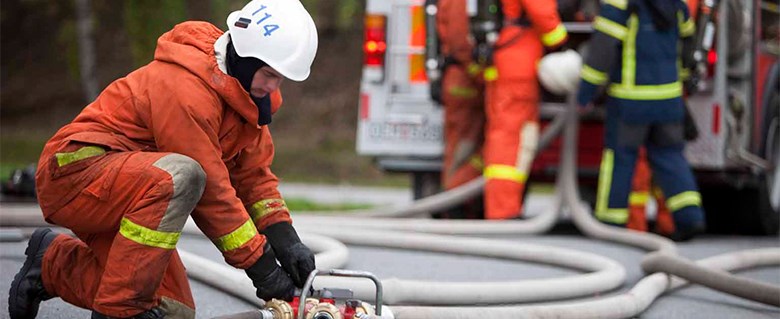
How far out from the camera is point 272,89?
379 centimetres

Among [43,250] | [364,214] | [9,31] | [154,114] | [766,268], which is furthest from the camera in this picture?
[9,31]

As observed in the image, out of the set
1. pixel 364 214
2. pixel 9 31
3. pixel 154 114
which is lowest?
pixel 9 31

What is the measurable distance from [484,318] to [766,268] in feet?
10.0

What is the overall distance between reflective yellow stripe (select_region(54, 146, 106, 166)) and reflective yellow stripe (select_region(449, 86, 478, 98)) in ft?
16.0

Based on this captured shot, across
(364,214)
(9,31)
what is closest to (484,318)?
(364,214)

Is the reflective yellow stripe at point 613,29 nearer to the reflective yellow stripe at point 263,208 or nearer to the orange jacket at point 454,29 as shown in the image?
the orange jacket at point 454,29

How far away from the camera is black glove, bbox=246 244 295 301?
12.5 feet

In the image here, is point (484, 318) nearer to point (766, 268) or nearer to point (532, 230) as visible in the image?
point (766, 268)

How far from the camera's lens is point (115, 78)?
2436cm

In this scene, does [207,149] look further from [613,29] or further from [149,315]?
[613,29]

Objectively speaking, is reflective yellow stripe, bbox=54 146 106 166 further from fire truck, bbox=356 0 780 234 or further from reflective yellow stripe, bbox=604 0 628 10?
fire truck, bbox=356 0 780 234

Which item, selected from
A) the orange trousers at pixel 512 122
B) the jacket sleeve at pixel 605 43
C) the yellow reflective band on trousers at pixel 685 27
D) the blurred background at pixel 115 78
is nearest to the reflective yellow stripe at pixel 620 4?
the jacket sleeve at pixel 605 43

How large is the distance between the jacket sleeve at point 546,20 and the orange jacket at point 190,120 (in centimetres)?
406

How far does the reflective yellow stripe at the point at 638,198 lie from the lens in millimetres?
8102
